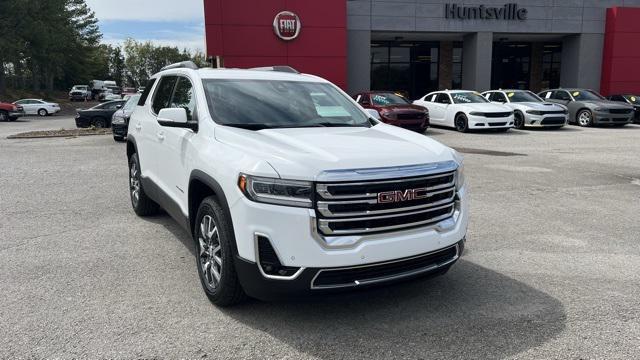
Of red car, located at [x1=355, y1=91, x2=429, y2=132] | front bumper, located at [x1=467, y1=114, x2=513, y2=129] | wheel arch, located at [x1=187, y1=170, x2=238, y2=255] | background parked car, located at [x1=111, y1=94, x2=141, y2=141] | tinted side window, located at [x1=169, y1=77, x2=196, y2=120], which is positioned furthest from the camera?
front bumper, located at [x1=467, y1=114, x2=513, y2=129]

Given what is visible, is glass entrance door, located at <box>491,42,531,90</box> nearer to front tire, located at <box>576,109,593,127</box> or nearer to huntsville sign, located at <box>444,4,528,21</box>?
huntsville sign, located at <box>444,4,528,21</box>

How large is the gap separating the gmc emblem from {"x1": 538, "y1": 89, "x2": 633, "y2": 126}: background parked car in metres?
19.8

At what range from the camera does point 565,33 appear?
30844 mm

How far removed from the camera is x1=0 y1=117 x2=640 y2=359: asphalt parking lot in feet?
10.8

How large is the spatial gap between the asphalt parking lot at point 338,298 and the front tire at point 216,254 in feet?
0.51

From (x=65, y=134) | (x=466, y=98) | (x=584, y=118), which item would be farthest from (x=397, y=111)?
(x=65, y=134)

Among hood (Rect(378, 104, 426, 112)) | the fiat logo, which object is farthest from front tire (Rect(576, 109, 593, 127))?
the fiat logo

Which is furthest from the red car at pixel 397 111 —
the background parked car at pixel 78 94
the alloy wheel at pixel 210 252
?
the background parked car at pixel 78 94

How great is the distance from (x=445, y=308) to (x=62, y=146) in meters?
15.3

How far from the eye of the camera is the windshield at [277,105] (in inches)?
171

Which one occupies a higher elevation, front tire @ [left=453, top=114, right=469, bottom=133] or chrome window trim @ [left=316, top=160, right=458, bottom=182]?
chrome window trim @ [left=316, top=160, right=458, bottom=182]

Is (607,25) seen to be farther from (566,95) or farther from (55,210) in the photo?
(55,210)

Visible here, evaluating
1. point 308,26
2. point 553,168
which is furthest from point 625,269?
point 308,26

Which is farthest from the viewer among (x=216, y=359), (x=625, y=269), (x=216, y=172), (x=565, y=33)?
(x=565, y=33)
